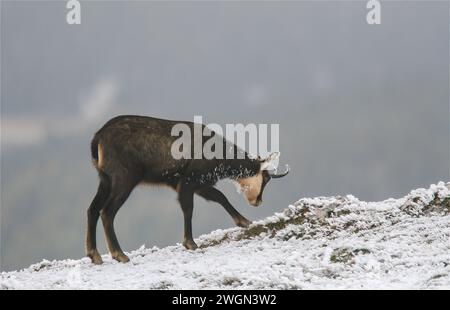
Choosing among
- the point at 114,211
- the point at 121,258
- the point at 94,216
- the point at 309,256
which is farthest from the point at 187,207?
the point at 309,256

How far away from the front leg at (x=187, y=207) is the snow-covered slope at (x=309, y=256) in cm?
26

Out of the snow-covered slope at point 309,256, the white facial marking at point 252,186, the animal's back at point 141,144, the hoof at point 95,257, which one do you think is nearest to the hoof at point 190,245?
the snow-covered slope at point 309,256

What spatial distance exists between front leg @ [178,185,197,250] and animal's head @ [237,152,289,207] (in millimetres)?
1886

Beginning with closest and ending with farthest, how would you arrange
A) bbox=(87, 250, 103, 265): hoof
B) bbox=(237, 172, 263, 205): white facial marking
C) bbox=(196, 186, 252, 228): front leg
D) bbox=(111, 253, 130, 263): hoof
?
bbox=(111, 253, 130, 263): hoof, bbox=(87, 250, 103, 265): hoof, bbox=(196, 186, 252, 228): front leg, bbox=(237, 172, 263, 205): white facial marking

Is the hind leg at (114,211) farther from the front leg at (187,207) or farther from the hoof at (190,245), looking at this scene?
the hoof at (190,245)

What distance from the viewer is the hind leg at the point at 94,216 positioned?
1453cm

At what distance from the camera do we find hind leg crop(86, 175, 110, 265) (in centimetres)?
1453

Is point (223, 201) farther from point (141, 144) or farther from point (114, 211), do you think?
point (114, 211)

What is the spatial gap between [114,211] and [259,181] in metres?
4.05

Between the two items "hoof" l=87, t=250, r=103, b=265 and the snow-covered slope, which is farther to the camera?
"hoof" l=87, t=250, r=103, b=265

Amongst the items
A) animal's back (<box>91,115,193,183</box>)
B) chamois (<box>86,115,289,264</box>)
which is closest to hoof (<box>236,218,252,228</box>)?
chamois (<box>86,115,289,264</box>)

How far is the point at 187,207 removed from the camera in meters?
15.1

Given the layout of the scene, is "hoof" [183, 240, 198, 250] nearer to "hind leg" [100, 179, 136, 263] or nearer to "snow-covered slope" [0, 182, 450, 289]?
"snow-covered slope" [0, 182, 450, 289]

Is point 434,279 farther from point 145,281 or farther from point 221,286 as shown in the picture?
point 145,281
